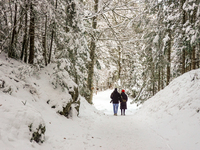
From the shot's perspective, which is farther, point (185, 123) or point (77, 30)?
point (77, 30)

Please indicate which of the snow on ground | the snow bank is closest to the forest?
the snow on ground

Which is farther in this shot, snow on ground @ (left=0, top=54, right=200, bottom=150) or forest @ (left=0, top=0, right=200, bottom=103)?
forest @ (left=0, top=0, right=200, bottom=103)

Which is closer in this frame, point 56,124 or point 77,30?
point 56,124

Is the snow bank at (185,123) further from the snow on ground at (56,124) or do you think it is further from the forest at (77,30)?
the forest at (77,30)

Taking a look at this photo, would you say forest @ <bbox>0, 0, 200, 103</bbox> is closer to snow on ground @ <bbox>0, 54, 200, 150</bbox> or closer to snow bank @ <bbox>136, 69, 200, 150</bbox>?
snow on ground @ <bbox>0, 54, 200, 150</bbox>

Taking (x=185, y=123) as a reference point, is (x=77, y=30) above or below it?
above

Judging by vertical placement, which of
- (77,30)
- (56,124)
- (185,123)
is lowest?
(56,124)

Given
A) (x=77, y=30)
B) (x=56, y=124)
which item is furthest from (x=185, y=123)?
(x=77, y=30)

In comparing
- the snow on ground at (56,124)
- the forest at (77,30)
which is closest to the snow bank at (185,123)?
the snow on ground at (56,124)

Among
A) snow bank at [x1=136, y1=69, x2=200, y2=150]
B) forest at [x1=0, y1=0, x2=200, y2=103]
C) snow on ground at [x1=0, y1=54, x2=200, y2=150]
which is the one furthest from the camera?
forest at [x1=0, y1=0, x2=200, y2=103]

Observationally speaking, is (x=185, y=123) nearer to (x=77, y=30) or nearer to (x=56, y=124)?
(x=56, y=124)

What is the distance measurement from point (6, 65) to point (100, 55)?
34.3 feet

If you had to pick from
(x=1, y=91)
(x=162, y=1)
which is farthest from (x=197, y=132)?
(x=162, y=1)

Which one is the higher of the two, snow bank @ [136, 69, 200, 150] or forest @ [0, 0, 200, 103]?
forest @ [0, 0, 200, 103]
